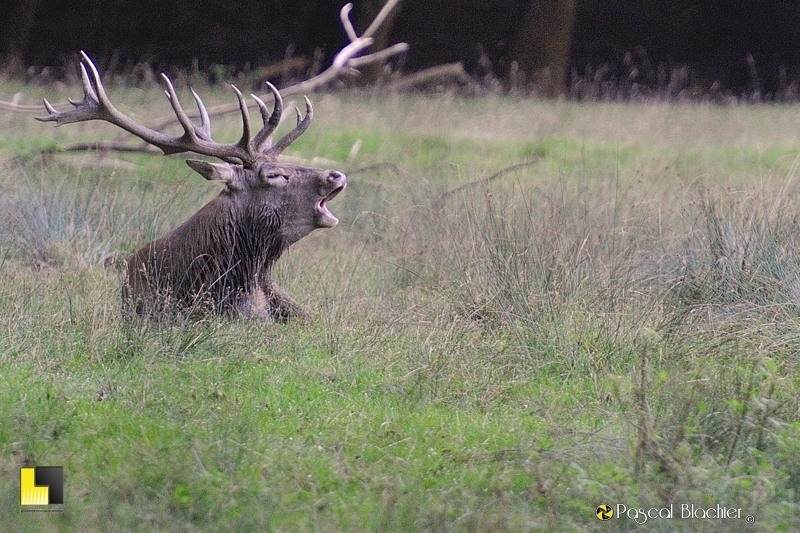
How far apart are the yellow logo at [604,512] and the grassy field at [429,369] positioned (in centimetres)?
3

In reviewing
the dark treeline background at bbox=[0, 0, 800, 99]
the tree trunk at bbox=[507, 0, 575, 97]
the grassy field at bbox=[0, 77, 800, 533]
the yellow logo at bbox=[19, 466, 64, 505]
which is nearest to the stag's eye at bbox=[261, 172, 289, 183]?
the grassy field at bbox=[0, 77, 800, 533]

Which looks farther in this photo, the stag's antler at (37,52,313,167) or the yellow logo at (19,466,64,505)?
the stag's antler at (37,52,313,167)

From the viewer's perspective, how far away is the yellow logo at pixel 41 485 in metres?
3.79

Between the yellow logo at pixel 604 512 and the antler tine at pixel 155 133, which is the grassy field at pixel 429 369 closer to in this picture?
the yellow logo at pixel 604 512

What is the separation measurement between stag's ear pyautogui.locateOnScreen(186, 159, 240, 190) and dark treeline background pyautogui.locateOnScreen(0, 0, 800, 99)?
43.2 feet

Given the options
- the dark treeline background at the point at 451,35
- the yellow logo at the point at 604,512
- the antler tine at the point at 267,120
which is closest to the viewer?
the yellow logo at the point at 604,512

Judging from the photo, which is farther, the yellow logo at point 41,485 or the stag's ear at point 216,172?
the stag's ear at point 216,172

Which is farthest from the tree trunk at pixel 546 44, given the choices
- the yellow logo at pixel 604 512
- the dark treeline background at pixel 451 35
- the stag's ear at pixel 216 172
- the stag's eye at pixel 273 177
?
the yellow logo at pixel 604 512

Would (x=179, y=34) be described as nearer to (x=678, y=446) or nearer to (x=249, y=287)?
(x=249, y=287)

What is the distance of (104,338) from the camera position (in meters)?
5.61

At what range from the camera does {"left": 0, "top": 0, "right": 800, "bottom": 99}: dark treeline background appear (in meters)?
20.3

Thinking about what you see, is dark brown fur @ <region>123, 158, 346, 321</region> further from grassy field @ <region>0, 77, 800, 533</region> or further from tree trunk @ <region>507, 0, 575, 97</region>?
tree trunk @ <region>507, 0, 575, 97</region>

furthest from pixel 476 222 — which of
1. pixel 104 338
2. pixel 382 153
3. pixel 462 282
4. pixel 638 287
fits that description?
pixel 382 153

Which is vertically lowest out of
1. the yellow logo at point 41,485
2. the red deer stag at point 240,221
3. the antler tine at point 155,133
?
the yellow logo at point 41,485
